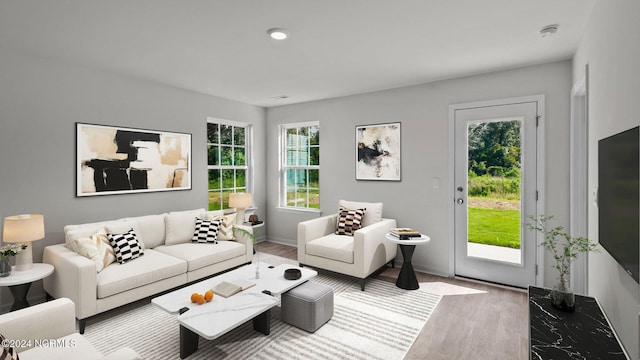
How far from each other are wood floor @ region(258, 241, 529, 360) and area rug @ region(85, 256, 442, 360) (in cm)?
12

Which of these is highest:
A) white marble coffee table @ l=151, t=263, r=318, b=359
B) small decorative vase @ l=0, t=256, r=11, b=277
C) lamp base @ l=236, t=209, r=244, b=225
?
lamp base @ l=236, t=209, r=244, b=225

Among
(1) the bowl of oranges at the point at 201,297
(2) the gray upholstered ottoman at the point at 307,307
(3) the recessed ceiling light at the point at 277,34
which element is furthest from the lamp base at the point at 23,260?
(3) the recessed ceiling light at the point at 277,34

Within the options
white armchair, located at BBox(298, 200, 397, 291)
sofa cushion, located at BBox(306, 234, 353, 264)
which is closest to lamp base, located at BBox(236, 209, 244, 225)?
white armchair, located at BBox(298, 200, 397, 291)

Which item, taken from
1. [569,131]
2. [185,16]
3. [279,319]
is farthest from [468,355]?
[185,16]

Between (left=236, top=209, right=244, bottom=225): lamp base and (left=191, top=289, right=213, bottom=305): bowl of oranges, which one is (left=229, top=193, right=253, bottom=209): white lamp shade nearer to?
(left=236, top=209, right=244, bottom=225): lamp base

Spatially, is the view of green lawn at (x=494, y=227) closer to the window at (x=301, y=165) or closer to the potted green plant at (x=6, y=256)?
the window at (x=301, y=165)

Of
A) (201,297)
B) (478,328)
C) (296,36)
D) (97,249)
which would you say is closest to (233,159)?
(97,249)

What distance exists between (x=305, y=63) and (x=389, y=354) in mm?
2816

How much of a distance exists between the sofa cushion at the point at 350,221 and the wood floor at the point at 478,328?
1.37 metres

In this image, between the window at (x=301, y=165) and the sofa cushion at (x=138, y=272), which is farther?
the window at (x=301, y=165)

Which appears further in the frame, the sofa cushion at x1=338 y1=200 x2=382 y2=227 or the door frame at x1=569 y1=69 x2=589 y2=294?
the sofa cushion at x1=338 y1=200 x2=382 y2=227

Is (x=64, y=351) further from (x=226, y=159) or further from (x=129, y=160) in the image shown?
(x=226, y=159)

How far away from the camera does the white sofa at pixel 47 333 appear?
165cm

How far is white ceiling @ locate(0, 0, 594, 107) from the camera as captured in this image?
2.20 m
